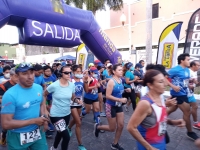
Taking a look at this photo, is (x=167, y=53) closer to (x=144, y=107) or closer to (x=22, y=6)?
(x=22, y=6)

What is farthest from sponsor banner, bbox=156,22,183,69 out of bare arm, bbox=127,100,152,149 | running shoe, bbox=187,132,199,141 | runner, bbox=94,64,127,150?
bare arm, bbox=127,100,152,149

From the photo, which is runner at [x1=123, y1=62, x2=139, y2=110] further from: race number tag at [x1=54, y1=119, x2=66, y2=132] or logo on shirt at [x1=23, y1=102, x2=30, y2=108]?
logo on shirt at [x1=23, y1=102, x2=30, y2=108]

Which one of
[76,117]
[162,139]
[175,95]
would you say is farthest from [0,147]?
[175,95]

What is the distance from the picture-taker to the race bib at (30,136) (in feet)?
6.50

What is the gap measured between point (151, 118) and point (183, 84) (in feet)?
7.33

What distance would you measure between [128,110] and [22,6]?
4.67 metres

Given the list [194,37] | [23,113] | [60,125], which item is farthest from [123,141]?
[194,37]

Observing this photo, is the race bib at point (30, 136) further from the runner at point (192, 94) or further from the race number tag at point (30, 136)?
the runner at point (192, 94)

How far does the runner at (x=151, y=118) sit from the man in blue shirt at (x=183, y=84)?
6.31 ft

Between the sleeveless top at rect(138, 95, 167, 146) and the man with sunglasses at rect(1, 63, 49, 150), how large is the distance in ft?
3.63

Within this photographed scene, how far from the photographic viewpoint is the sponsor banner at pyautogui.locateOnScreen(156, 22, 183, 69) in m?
6.77

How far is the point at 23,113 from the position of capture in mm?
1970

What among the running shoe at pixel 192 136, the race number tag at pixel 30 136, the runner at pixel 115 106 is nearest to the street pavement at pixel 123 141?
the running shoe at pixel 192 136

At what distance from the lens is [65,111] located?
2939 mm
